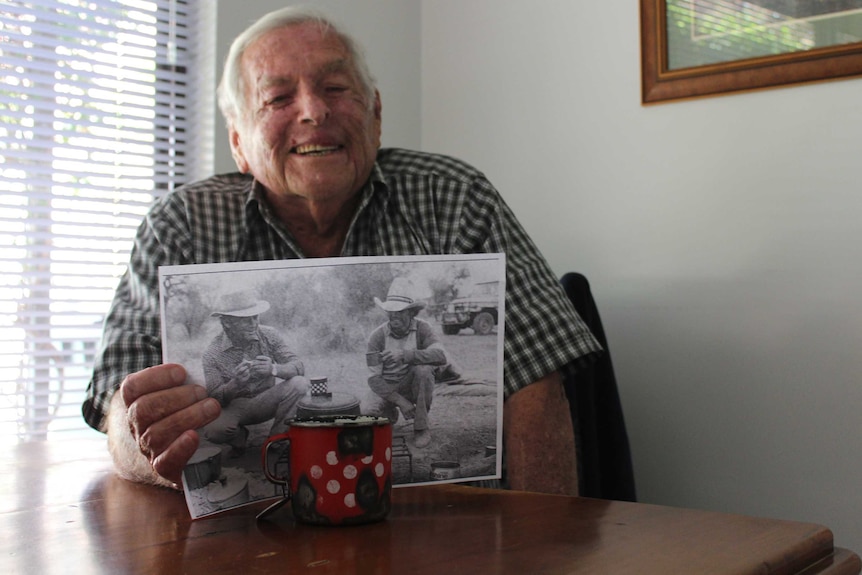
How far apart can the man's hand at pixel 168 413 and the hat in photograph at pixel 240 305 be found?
2.8 inches

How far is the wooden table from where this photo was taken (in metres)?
0.63

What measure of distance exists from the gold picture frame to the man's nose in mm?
828

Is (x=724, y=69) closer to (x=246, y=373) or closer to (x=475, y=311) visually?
(x=475, y=311)

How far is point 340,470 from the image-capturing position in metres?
0.74

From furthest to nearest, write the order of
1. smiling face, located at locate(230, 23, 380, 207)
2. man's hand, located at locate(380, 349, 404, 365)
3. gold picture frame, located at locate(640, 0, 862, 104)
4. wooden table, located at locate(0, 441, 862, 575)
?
gold picture frame, located at locate(640, 0, 862, 104) < smiling face, located at locate(230, 23, 380, 207) < man's hand, located at locate(380, 349, 404, 365) < wooden table, located at locate(0, 441, 862, 575)

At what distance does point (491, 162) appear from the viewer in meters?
2.19

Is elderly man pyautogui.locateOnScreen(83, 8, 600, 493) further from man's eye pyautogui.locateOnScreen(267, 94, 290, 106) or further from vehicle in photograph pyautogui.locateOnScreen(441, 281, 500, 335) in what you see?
vehicle in photograph pyautogui.locateOnScreen(441, 281, 500, 335)

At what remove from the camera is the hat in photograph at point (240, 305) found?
2.68 ft

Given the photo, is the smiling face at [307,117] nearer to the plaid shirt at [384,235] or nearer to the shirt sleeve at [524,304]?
the plaid shirt at [384,235]

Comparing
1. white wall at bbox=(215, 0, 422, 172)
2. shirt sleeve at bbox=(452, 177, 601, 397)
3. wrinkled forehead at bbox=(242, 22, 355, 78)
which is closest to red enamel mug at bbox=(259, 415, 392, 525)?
shirt sleeve at bbox=(452, 177, 601, 397)

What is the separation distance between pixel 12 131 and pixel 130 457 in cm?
105

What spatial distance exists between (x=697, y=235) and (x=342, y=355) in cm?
116

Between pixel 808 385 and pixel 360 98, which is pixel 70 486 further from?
pixel 808 385

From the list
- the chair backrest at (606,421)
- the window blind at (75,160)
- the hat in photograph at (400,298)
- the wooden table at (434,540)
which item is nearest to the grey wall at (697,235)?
the window blind at (75,160)
